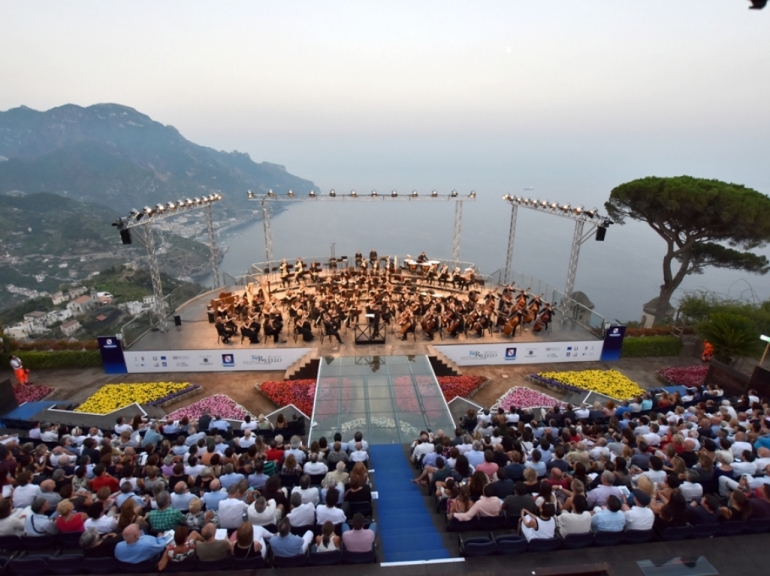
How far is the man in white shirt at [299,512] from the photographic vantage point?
556 centimetres

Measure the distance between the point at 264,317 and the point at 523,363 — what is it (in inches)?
419

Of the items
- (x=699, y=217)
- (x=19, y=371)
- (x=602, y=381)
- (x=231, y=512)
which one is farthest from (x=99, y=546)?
(x=699, y=217)

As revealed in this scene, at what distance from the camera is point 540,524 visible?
17.4ft

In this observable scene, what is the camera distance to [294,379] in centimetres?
1473

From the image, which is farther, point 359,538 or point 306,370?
point 306,370

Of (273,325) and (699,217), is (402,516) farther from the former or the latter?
(699,217)

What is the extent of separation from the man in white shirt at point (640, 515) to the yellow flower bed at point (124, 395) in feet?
43.8

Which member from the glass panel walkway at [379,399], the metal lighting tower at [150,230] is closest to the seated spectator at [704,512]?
the glass panel walkway at [379,399]

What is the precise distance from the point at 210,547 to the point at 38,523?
2.49 metres

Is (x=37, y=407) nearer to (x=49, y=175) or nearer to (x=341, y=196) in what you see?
(x=341, y=196)

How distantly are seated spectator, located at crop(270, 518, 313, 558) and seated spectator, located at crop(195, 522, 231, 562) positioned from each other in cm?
56

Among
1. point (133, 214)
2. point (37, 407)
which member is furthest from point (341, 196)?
point (37, 407)

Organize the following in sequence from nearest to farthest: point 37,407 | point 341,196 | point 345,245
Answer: point 37,407
point 341,196
point 345,245

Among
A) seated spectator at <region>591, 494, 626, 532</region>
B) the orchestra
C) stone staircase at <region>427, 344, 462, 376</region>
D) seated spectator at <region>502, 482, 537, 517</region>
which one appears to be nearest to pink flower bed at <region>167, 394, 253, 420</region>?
the orchestra
